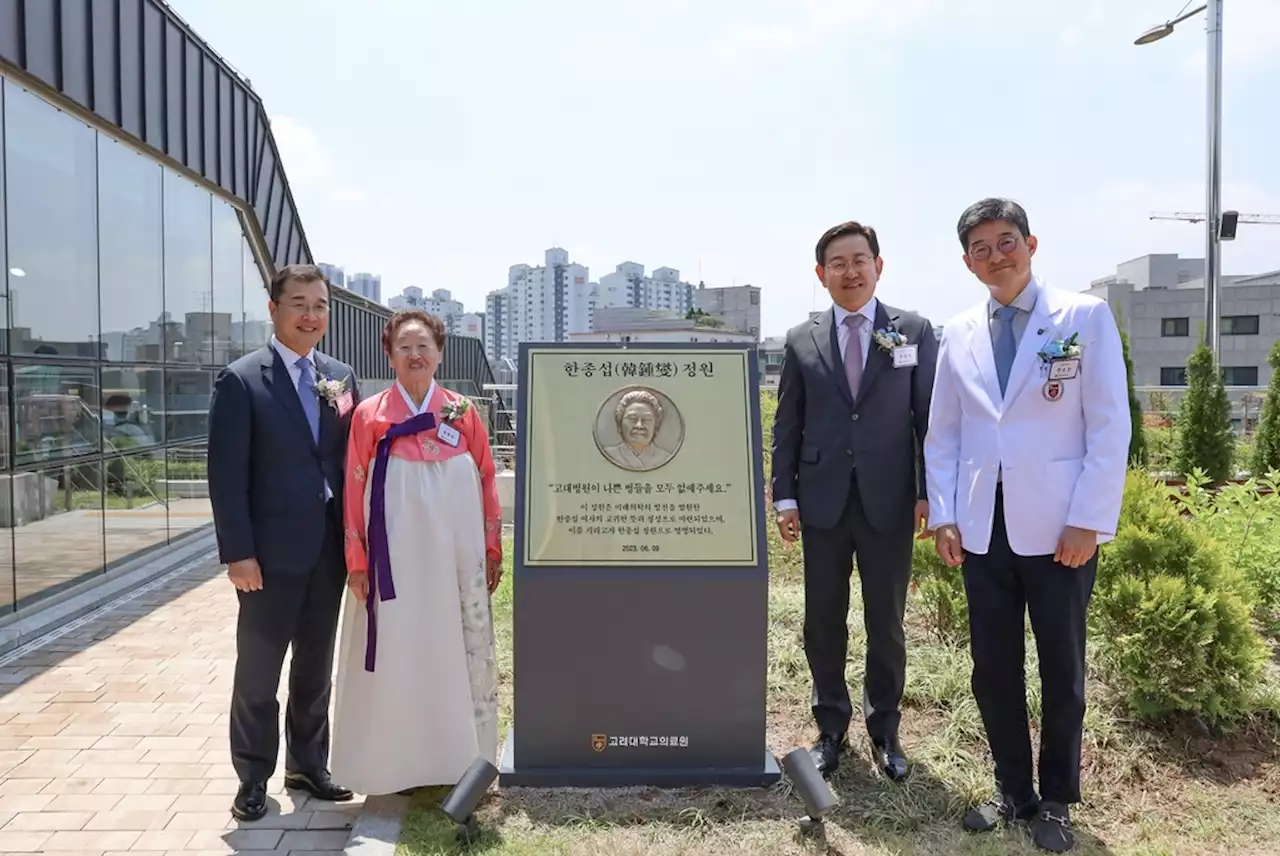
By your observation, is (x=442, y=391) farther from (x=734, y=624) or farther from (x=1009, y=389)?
(x=1009, y=389)

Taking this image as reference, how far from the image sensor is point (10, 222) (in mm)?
6035

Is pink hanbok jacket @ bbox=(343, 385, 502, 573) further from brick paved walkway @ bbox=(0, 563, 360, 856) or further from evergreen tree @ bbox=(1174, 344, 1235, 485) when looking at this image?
evergreen tree @ bbox=(1174, 344, 1235, 485)

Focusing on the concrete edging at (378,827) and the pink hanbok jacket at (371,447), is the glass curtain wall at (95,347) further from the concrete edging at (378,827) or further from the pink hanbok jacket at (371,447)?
the concrete edging at (378,827)

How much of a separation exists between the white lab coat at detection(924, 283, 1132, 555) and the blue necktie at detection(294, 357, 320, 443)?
7.45ft

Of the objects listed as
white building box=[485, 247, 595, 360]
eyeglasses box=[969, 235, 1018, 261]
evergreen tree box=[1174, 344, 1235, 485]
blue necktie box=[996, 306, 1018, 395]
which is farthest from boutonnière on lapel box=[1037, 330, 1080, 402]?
white building box=[485, 247, 595, 360]

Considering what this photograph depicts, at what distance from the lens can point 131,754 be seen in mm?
3975

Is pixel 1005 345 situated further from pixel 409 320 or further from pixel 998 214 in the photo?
pixel 409 320

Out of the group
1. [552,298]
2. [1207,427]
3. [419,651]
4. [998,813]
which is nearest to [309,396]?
[419,651]

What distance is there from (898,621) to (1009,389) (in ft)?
3.52

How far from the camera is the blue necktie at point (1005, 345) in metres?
3.02

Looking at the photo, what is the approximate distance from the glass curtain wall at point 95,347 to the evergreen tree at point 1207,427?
1297cm

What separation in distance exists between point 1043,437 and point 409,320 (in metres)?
2.24

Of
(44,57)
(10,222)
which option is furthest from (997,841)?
(44,57)

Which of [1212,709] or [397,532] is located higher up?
[397,532]
